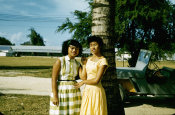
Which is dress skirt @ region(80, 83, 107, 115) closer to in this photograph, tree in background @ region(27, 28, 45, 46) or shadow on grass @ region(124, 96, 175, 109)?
shadow on grass @ region(124, 96, 175, 109)

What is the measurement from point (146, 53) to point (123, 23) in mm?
4576

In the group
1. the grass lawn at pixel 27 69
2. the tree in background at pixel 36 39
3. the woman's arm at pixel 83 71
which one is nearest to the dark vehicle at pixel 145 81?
the grass lawn at pixel 27 69

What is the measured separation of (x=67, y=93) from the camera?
2.92 m

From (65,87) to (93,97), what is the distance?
0.46 meters

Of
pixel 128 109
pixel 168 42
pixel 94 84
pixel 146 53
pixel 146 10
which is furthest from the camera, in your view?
pixel 168 42

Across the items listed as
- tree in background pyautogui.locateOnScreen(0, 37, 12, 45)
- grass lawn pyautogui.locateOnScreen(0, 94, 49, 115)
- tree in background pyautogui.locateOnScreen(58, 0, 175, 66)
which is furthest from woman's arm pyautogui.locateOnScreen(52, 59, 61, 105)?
tree in background pyautogui.locateOnScreen(0, 37, 12, 45)

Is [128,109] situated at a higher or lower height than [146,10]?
lower

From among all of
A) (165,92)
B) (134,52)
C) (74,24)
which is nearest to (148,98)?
(165,92)

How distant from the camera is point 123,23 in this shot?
10672 millimetres

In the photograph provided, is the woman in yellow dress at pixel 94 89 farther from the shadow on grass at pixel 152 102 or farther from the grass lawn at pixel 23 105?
the shadow on grass at pixel 152 102

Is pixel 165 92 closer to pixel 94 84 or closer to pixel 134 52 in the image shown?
pixel 94 84

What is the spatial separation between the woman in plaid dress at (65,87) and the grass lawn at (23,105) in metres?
2.43

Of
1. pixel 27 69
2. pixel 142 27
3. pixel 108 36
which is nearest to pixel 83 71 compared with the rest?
pixel 108 36

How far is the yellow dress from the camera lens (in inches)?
111
